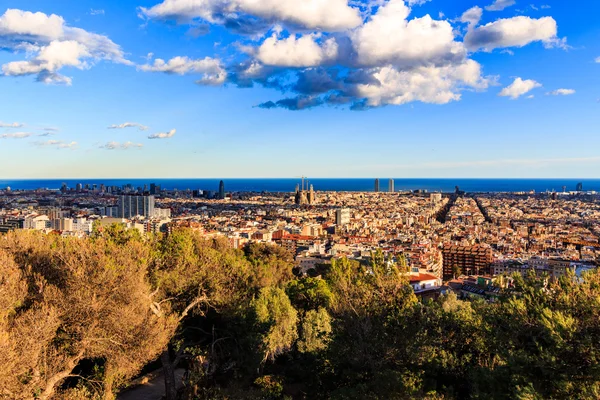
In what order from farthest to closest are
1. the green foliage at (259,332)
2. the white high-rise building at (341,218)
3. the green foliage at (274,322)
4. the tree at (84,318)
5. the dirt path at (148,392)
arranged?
the white high-rise building at (341,218)
the dirt path at (148,392)
the green foliage at (274,322)
the tree at (84,318)
the green foliage at (259,332)

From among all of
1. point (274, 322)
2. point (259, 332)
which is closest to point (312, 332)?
point (274, 322)

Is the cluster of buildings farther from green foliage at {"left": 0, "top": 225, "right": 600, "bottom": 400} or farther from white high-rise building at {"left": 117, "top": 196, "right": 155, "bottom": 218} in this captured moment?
green foliage at {"left": 0, "top": 225, "right": 600, "bottom": 400}

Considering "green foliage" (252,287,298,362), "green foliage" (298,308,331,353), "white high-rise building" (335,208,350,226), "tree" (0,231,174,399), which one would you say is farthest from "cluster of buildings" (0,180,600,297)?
"tree" (0,231,174,399)

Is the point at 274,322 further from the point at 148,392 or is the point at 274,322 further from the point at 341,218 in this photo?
the point at 341,218

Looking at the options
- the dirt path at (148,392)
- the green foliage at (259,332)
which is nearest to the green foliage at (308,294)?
the green foliage at (259,332)

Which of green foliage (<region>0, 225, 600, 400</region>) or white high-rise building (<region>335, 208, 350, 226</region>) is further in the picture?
white high-rise building (<region>335, 208, 350, 226</region>)

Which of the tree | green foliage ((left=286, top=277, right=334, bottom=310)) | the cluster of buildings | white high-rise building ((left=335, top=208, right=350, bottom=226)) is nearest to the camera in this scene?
the tree

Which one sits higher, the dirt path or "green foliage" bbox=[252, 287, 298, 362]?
"green foliage" bbox=[252, 287, 298, 362]

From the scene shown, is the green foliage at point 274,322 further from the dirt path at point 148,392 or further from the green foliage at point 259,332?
the dirt path at point 148,392
